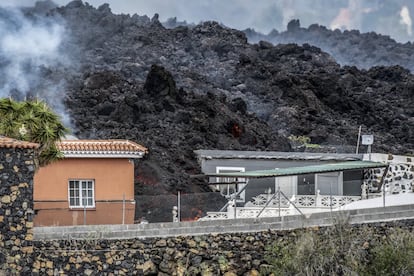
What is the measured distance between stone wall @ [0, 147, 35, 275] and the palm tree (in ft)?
10.00

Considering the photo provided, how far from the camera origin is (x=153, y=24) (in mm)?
99188

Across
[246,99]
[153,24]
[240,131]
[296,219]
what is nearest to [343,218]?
[296,219]

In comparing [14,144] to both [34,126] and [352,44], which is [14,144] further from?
[352,44]

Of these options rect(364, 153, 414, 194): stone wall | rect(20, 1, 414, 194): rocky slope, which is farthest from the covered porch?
rect(20, 1, 414, 194): rocky slope

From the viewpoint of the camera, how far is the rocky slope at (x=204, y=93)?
5297cm

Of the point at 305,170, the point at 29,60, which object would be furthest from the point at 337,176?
the point at 29,60

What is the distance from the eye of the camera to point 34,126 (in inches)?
1040

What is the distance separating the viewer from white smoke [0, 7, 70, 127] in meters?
63.1

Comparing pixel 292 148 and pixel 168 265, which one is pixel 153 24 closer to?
pixel 292 148

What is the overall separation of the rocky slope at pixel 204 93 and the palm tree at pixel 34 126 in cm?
1155

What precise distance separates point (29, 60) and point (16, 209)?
5144cm

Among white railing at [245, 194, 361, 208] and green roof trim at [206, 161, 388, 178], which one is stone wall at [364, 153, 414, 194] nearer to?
green roof trim at [206, 161, 388, 178]

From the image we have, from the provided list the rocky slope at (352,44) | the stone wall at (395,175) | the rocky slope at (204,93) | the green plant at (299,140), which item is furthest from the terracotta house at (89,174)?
the rocky slope at (352,44)

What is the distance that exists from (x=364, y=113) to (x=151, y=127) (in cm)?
2856
